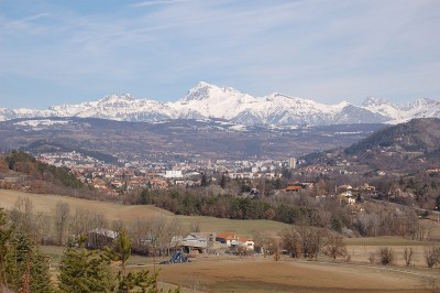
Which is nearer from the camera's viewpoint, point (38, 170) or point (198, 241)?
point (198, 241)

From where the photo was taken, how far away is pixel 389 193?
17862 cm

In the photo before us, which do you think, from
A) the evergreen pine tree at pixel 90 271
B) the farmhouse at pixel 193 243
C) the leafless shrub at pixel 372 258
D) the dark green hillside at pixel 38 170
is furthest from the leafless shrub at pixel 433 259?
the dark green hillside at pixel 38 170

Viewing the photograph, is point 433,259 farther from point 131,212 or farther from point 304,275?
point 131,212

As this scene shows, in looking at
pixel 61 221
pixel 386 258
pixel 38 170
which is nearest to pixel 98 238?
pixel 61 221

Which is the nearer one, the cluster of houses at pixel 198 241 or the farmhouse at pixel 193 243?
the cluster of houses at pixel 198 241

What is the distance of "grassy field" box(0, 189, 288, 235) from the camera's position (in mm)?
121938

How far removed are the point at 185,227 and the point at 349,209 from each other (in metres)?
43.6

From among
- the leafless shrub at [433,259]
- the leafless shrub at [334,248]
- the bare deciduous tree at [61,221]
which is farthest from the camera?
the bare deciduous tree at [61,221]

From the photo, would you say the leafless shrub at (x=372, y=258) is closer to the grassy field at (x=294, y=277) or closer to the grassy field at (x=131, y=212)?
the grassy field at (x=294, y=277)

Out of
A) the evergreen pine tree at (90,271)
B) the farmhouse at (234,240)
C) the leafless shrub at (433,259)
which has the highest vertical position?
the evergreen pine tree at (90,271)

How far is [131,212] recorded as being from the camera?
131m

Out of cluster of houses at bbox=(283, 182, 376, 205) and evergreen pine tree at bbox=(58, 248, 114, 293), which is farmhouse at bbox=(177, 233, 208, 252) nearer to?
cluster of houses at bbox=(283, 182, 376, 205)

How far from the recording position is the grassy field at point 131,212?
122 m

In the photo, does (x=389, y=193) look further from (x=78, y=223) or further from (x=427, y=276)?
(x=427, y=276)
